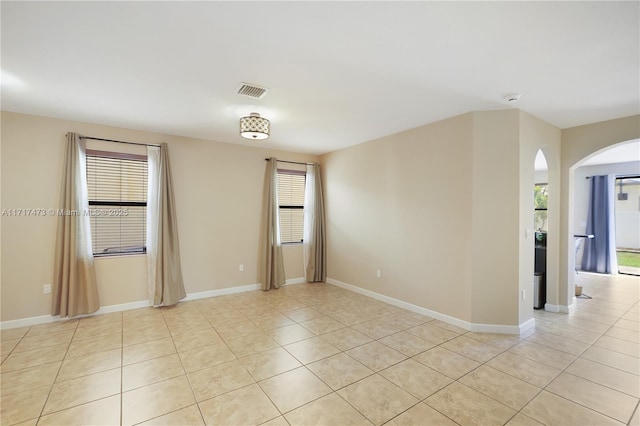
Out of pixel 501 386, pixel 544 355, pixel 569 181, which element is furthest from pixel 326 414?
pixel 569 181

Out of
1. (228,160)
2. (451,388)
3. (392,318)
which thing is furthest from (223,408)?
(228,160)

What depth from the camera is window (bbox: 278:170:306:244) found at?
18.5 feet

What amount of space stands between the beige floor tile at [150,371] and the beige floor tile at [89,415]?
194 millimetres

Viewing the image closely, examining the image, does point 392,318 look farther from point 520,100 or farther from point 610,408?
point 520,100

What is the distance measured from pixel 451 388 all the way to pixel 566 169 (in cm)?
359

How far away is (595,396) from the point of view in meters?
2.19

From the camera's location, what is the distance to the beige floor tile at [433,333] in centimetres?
316

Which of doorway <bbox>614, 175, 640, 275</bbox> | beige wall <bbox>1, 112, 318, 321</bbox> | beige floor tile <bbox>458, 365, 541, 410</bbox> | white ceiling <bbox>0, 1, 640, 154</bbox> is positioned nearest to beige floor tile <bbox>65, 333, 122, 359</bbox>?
beige wall <bbox>1, 112, 318, 321</bbox>

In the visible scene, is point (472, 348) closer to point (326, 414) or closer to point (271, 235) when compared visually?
point (326, 414)

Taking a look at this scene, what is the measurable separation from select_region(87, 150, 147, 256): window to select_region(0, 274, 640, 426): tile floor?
3.34 ft

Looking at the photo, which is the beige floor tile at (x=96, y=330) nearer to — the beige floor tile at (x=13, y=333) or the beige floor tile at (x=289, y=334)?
the beige floor tile at (x=13, y=333)

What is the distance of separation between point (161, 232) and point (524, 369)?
4.69 m

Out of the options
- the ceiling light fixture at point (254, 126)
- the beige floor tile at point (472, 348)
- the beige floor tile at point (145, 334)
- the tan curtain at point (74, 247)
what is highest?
the ceiling light fixture at point (254, 126)

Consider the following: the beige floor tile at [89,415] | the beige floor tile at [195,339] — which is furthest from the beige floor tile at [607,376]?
the beige floor tile at [89,415]
